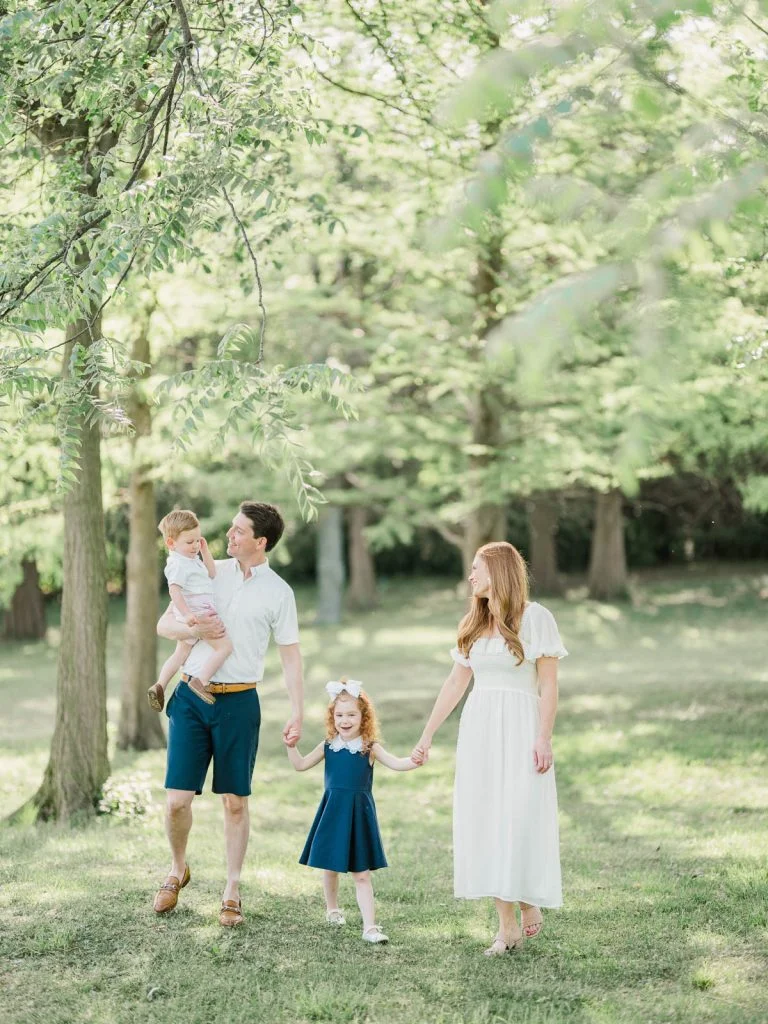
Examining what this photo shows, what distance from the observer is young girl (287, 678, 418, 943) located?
5.39 m

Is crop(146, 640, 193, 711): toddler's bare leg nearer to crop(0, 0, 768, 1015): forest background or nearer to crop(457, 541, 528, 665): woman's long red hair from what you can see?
crop(0, 0, 768, 1015): forest background

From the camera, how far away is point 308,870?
23.5ft

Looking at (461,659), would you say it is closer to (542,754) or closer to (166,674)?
(542,754)

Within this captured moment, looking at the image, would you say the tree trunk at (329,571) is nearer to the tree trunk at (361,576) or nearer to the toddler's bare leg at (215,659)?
the tree trunk at (361,576)

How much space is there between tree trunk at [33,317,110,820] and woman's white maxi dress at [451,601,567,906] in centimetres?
425

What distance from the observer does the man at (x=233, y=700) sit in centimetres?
559

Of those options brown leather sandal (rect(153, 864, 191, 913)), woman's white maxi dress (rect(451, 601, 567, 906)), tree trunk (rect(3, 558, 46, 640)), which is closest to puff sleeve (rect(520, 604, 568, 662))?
woman's white maxi dress (rect(451, 601, 567, 906))

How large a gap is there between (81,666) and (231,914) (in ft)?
11.8

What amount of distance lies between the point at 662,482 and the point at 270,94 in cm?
2625

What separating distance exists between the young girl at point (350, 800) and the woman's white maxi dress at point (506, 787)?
328 millimetres

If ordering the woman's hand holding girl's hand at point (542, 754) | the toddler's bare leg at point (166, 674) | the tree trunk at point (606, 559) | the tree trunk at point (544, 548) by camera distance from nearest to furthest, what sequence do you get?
the woman's hand holding girl's hand at point (542, 754) < the toddler's bare leg at point (166, 674) < the tree trunk at point (606, 559) < the tree trunk at point (544, 548)

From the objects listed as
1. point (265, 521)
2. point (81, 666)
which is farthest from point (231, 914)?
point (81, 666)

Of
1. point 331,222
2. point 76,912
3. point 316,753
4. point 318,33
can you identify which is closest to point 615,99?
point 316,753

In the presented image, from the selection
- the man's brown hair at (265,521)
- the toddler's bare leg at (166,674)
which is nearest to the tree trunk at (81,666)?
the toddler's bare leg at (166,674)
